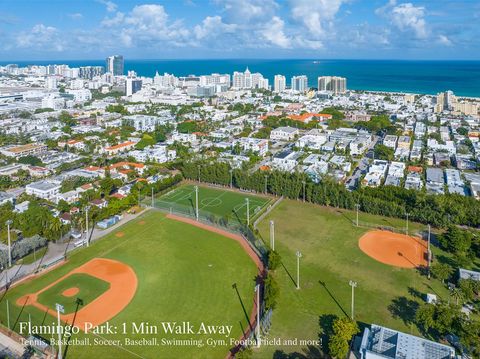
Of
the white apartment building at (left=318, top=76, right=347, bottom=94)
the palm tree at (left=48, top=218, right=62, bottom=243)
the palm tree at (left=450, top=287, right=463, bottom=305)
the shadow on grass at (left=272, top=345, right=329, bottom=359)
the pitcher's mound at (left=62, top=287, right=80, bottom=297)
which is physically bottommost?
the shadow on grass at (left=272, top=345, right=329, bottom=359)

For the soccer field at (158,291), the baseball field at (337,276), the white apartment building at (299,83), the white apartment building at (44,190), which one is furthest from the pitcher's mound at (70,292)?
the white apartment building at (299,83)

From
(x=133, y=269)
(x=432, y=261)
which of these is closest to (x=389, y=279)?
(x=432, y=261)

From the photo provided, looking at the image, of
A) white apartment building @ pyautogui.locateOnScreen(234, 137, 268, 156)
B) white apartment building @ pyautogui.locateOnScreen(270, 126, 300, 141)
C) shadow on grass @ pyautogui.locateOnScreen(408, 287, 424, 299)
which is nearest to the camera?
shadow on grass @ pyautogui.locateOnScreen(408, 287, 424, 299)

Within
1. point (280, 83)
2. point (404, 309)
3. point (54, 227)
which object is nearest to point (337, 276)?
point (404, 309)

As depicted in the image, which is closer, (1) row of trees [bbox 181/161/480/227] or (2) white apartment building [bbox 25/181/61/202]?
(1) row of trees [bbox 181/161/480/227]

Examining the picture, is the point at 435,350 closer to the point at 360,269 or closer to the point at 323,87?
the point at 360,269

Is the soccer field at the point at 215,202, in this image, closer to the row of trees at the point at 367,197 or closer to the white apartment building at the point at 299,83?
the row of trees at the point at 367,197

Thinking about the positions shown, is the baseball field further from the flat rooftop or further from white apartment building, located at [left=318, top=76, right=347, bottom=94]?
white apartment building, located at [left=318, top=76, right=347, bottom=94]

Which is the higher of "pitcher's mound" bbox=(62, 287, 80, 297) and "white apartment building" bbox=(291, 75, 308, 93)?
"white apartment building" bbox=(291, 75, 308, 93)

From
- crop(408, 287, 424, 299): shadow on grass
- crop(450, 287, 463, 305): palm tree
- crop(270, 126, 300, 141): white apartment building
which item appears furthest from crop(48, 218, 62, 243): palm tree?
crop(270, 126, 300, 141): white apartment building
